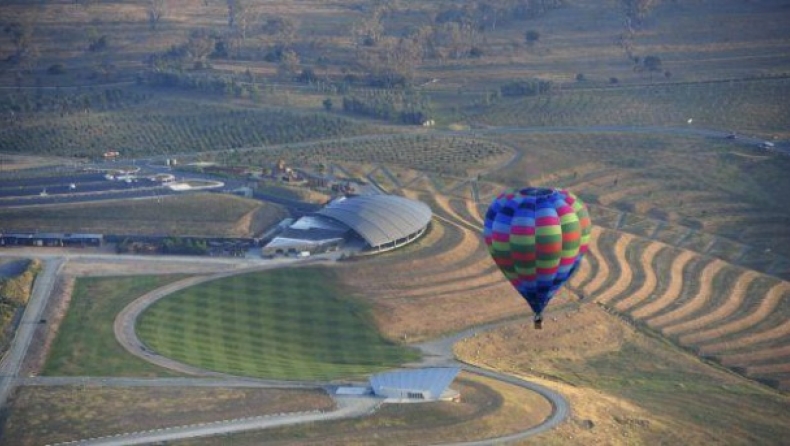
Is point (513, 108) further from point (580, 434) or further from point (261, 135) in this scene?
point (580, 434)

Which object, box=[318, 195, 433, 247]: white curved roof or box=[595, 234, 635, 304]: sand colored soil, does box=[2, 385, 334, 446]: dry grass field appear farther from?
box=[595, 234, 635, 304]: sand colored soil

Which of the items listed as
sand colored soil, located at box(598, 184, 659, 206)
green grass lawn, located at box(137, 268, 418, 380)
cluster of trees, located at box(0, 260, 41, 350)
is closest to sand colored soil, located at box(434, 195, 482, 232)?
sand colored soil, located at box(598, 184, 659, 206)

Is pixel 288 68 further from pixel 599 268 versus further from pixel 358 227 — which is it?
pixel 599 268

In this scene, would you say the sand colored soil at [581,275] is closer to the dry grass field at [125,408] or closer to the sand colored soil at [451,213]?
the sand colored soil at [451,213]

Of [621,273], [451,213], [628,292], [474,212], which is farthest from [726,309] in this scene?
[451,213]

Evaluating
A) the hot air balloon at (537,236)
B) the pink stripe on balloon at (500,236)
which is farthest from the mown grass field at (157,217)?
the pink stripe on balloon at (500,236)
